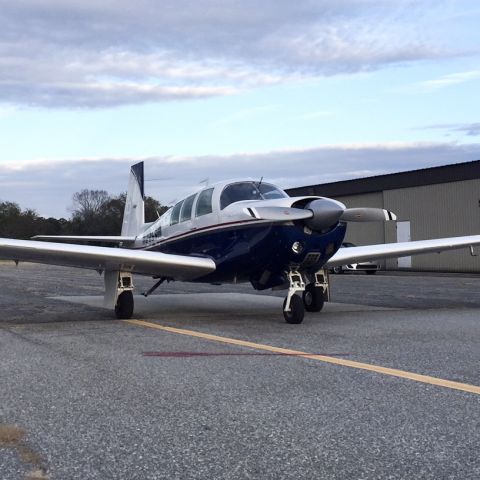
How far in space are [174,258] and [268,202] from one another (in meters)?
1.83

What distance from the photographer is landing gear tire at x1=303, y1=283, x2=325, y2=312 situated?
11492mm

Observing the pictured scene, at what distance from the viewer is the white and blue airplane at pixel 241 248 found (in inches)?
367

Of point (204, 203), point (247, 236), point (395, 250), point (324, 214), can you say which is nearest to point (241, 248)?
point (247, 236)

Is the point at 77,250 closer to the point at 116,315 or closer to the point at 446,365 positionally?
the point at 116,315

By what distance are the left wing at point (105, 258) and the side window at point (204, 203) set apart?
0.86 m

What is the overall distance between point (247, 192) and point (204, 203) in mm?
920

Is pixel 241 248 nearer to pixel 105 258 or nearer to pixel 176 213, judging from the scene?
pixel 105 258

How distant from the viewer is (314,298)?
11531 millimetres

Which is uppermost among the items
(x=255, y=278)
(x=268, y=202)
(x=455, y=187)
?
(x=455, y=187)

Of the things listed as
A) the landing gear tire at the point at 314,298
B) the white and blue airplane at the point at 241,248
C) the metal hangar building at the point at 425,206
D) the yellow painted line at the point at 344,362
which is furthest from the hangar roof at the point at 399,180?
the yellow painted line at the point at 344,362

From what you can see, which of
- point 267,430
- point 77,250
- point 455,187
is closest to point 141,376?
point 267,430

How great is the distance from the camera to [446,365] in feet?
19.8

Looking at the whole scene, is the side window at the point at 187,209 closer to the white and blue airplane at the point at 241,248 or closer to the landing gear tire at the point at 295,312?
the white and blue airplane at the point at 241,248

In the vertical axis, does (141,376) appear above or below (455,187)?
below
